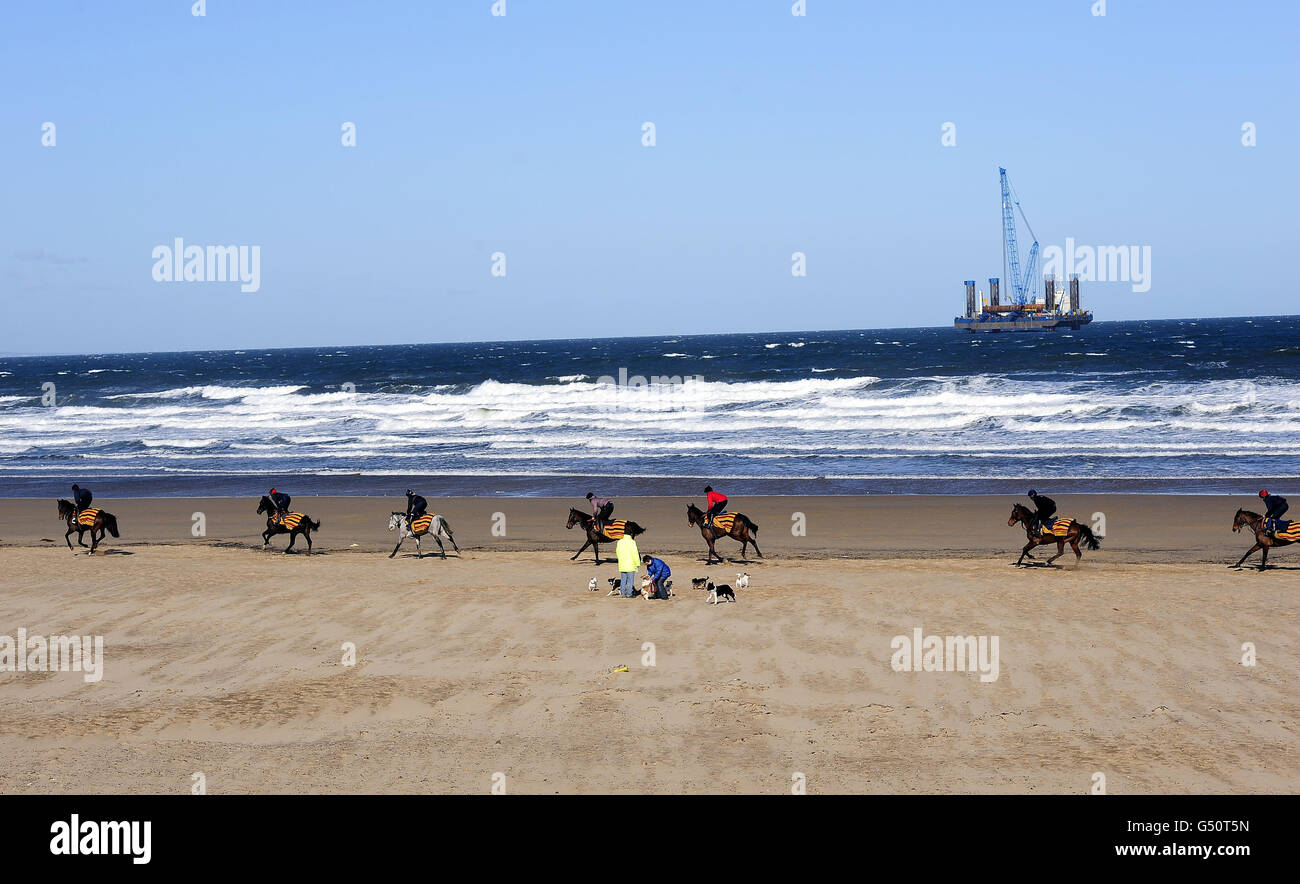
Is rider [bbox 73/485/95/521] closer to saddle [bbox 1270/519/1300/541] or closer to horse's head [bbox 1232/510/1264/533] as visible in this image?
horse's head [bbox 1232/510/1264/533]

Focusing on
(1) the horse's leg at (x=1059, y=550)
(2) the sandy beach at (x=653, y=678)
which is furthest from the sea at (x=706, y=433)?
(2) the sandy beach at (x=653, y=678)

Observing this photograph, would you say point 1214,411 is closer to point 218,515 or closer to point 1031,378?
point 1031,378

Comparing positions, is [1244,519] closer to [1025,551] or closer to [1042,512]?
[1042,512]

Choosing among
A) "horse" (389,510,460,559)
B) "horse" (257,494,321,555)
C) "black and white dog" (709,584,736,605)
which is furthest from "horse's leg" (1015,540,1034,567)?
"horse" (257,494,321,555)

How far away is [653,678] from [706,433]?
2759 centimetres

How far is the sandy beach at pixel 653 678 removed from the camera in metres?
7.69

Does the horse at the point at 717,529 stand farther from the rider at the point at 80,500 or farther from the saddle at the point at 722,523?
the rider at the point at 80,500

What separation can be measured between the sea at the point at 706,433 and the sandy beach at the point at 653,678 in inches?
372

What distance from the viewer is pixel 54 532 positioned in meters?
20.7

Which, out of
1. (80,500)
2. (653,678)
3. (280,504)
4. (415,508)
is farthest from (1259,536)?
(80,500)

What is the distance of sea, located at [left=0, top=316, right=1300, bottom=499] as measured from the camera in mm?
26484

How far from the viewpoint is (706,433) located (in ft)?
122
